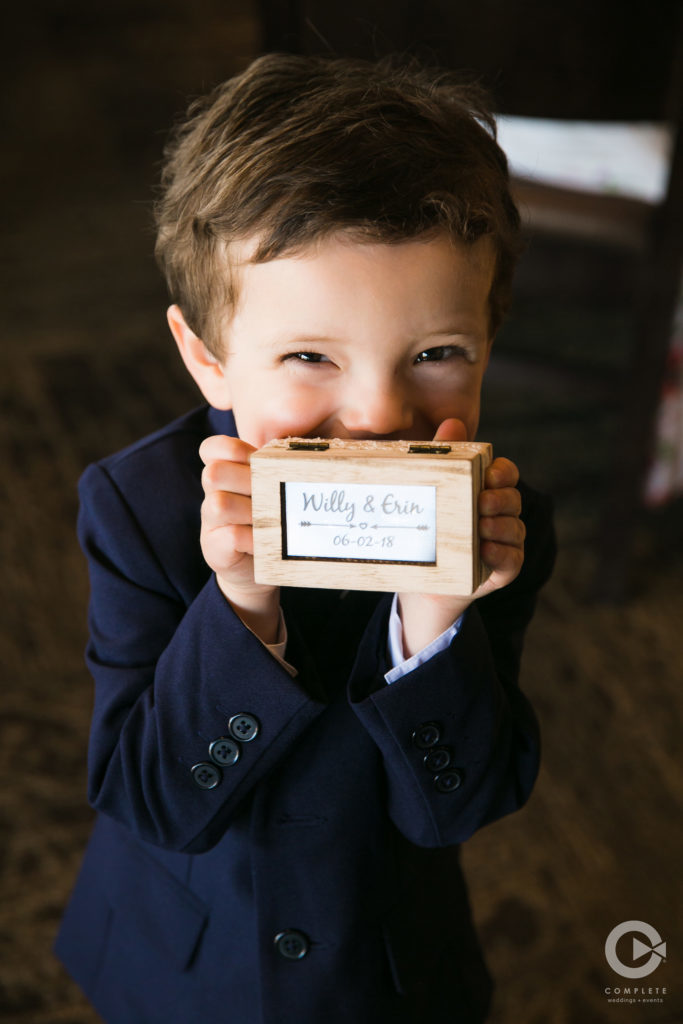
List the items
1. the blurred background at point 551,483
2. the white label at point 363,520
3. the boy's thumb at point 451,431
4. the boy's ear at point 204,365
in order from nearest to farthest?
the white label at point 363,520, the boy's thumb at point 451,431, the boy's ear at point 204,365, the blurred background at point 551,483

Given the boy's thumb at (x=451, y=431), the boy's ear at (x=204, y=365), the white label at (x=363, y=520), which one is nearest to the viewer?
the white label at (x=363, y=520)

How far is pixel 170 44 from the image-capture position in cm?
466

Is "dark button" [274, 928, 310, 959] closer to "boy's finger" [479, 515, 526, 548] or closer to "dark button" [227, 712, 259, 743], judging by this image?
"dark button" [227, 712, 259, 743]

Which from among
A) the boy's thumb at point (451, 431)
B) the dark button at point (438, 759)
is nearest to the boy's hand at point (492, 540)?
the boy's thumb at point (451, 431)

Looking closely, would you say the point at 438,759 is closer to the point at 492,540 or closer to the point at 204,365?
the point at 492,540

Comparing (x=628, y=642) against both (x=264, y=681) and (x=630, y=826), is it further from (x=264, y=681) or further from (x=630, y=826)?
(x=264, y=681)

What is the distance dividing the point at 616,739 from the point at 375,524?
136 cm

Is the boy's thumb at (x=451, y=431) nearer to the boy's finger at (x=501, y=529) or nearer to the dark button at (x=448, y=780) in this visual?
the boy's finger at (x=501, y=529)

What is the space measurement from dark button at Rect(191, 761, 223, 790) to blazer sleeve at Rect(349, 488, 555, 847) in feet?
0.41

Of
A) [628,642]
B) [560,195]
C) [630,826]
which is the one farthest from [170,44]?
[630,826]

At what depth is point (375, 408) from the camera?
767mm

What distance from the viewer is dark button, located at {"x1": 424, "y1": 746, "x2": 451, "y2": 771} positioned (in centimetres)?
82

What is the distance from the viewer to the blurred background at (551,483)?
1.56 m

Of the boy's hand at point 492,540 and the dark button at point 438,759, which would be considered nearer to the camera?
the boy's hand at point 492,540
